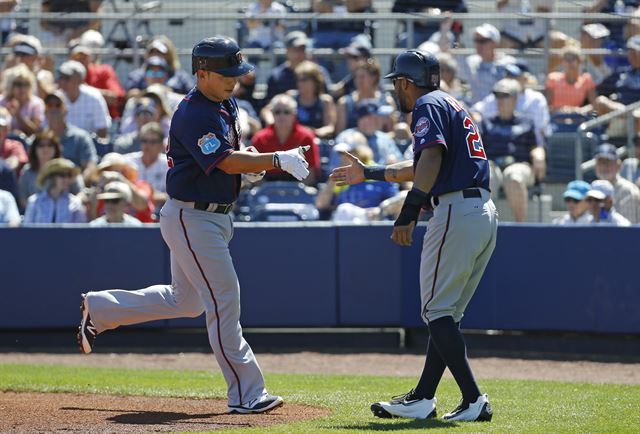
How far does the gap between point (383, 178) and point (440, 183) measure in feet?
1.33

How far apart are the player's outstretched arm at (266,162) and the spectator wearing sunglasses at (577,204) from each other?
534 cm

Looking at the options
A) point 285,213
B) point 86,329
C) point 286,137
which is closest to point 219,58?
point 86,329

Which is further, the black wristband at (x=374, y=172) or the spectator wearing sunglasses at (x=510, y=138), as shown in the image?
the spectator wearing sunglasses at (x=510, y=138)

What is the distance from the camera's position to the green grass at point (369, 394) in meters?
5.77

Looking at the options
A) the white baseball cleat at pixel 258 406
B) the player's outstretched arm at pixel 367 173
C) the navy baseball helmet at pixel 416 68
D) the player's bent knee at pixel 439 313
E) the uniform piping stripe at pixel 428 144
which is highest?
the navy baseball helmet at pixel 416 68

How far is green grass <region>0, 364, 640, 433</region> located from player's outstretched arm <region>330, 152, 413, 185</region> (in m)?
1.30

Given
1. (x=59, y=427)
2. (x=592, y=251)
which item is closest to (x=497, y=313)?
(x=592, y=251)

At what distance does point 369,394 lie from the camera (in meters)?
7.31

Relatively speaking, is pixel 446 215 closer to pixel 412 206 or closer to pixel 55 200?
pixel 412 206

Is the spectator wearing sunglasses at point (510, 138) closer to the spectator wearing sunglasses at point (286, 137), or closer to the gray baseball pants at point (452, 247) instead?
the spectator wearing sunglasses at point (286, 137)

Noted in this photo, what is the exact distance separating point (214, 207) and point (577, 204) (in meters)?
5.43

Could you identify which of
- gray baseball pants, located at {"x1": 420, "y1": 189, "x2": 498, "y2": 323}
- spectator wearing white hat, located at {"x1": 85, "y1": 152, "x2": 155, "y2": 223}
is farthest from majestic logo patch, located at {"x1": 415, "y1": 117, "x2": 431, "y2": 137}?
spectator wearing white hat, located at {"x1": 85, "y1": 152, "x2": 155, "y2": 223}

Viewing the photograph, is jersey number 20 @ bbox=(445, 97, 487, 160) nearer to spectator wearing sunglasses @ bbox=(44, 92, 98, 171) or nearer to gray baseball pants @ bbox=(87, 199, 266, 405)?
gray baseball pants @ bbox=(87, 199, 266, 405)

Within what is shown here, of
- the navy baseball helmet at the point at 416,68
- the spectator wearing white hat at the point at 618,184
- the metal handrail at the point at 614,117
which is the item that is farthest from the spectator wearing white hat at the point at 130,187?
the navy baseball helmet at the point at 416,68
